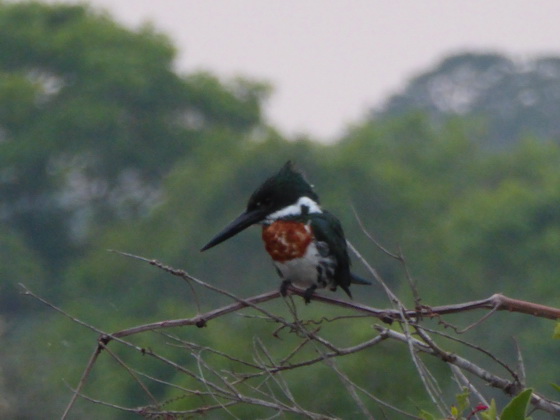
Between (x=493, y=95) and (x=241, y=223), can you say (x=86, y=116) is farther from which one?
(x=241, y=223)

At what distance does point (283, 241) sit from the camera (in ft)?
16.8

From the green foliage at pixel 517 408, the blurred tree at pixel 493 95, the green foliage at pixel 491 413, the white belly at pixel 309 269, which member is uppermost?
the blurred tree at pixel 493 95

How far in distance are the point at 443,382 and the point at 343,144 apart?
3538 cm

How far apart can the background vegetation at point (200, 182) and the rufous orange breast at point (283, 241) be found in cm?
2251

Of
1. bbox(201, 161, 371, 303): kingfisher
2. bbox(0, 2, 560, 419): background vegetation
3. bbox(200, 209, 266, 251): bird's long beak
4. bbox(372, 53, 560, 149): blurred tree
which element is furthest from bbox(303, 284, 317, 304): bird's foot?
bbox(372, 53, 560, 149): blurred tree

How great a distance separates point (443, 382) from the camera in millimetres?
16156

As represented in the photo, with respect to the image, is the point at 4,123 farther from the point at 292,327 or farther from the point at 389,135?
the point at 292,327

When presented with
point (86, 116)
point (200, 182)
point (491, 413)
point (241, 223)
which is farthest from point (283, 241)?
point (86, 116)

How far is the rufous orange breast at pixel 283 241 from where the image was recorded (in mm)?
5117

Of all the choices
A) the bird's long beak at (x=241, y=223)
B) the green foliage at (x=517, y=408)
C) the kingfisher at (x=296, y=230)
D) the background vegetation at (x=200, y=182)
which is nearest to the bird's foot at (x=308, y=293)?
the kingfisher at (x=296, y=230)

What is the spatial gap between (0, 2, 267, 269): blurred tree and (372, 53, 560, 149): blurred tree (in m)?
11.2

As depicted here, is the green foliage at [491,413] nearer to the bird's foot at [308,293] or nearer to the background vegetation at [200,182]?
the bird's foot at [308,293]

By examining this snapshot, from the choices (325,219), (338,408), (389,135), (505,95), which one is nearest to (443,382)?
(338,408)

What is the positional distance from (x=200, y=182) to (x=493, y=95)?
22502 mm
